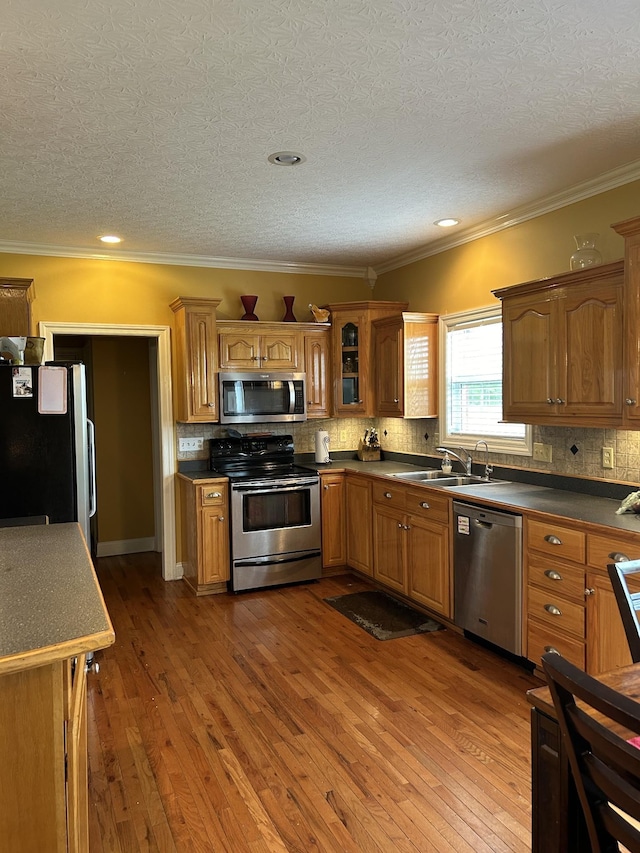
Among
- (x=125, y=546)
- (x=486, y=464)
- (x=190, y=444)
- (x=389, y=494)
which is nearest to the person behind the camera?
(x=486, y=464)

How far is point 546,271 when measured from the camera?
3.83m

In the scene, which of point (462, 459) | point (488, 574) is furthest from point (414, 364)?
point (488, 574)

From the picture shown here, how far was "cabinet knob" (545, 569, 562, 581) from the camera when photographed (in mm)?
3017

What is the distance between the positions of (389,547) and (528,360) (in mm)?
1749

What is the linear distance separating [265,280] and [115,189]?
7.09 ft

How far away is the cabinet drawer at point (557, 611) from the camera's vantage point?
9.57ft

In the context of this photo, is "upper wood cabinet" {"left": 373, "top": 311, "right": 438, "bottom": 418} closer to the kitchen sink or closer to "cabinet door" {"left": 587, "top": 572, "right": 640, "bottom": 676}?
the kitchen sink

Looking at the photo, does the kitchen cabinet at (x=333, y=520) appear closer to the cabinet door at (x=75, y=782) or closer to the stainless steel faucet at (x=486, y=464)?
the stainless steel faucet at (x=486, y=464)

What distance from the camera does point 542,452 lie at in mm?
3885

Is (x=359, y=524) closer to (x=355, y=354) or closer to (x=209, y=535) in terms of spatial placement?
(x=209, y=535)

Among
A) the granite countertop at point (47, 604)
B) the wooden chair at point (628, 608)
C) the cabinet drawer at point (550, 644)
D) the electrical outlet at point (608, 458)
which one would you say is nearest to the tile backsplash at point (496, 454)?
the electrical outlet at point (608, 458)

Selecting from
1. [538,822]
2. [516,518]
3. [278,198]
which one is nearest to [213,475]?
[278,198]

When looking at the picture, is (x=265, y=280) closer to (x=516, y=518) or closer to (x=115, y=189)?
(x=115, y=189)

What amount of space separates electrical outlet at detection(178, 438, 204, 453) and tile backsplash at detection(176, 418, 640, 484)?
0.12 ft
